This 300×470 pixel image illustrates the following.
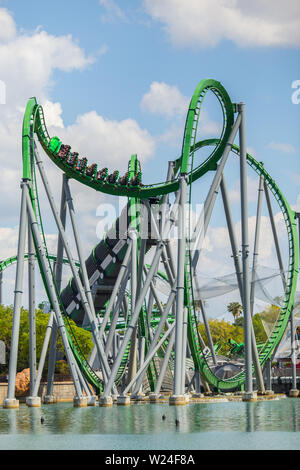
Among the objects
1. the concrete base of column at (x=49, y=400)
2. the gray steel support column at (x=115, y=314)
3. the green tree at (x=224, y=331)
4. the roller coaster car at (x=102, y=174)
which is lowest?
the concrete base of column at (x=49, y=400)

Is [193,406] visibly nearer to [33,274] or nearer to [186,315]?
[186,315]

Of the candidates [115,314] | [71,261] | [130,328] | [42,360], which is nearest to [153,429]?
[130,328]

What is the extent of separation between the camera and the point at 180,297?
33188 mm

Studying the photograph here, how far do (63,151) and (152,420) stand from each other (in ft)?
58.1

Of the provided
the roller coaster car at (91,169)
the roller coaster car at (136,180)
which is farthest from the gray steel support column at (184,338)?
the roller coaster car at (91,169)

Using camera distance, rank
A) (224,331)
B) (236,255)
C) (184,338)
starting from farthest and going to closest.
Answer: (224,331)
(236,255)
(184,338)

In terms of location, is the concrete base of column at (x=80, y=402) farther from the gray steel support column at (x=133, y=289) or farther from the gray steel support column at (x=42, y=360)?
the gray steel support column at (x=133, y=289)

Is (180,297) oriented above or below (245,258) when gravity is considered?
below

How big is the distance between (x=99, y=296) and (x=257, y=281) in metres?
15.6

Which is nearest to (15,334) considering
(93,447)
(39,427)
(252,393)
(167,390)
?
(39,427)

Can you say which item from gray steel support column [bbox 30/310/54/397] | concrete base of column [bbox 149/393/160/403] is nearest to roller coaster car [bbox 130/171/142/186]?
gray steel support column [bbox 30/310/54/397]

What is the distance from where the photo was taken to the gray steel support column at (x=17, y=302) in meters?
33.6

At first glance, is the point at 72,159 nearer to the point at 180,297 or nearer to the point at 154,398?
the point at 180,297

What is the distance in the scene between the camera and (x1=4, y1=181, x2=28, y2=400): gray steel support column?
110 ft
